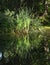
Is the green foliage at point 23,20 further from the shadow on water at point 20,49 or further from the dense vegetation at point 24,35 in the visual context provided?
the shadow on water at point 20,49

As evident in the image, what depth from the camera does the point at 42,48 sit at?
1409 centimetres

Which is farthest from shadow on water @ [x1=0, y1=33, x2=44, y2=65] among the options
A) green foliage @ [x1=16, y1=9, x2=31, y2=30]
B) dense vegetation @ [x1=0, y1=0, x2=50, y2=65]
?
green foliage @ [x1=16, y1=9, x2=31, y2=30]

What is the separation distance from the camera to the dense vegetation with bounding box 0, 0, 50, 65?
38.1ft

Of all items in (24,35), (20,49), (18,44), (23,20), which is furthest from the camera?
(23,20)

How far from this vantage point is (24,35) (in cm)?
1698

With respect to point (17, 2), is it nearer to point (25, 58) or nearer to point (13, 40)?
point (13, 40)

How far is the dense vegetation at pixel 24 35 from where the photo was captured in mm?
11627

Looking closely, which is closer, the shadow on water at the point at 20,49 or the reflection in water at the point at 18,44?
the shadow on water at the point at 20,49

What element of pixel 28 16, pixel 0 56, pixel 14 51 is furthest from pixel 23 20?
pixel 0 56

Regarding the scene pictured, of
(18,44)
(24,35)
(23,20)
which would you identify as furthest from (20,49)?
(23,20)

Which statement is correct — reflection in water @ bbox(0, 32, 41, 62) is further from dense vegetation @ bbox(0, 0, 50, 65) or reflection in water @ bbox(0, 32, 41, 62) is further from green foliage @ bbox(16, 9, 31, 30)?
green foliage @ bbox(16, 9, 31, 30)

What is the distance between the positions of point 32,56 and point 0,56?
131 centimetres

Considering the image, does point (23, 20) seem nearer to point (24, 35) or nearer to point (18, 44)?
point (24, 35)

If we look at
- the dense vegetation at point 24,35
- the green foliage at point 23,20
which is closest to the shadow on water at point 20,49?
the dense vegetation at point 24,35
